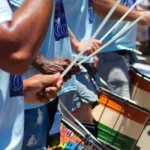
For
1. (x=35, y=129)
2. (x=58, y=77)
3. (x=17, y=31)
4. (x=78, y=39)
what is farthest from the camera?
(x=78, y=39)

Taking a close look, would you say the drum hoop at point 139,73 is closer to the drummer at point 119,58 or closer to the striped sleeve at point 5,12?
the drummer at point 119,58

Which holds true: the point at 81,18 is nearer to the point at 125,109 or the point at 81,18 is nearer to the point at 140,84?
the point at 125,109

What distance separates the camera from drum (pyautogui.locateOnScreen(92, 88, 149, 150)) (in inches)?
122

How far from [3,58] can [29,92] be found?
18.6 inches

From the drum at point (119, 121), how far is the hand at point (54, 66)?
115cm

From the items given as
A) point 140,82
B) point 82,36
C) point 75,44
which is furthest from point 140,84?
point 75,44

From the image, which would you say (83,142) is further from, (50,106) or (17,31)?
(17,31)

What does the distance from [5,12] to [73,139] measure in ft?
3.09

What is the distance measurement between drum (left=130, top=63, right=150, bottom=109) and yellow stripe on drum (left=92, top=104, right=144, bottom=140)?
22 centimetres

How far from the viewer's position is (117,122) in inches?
125

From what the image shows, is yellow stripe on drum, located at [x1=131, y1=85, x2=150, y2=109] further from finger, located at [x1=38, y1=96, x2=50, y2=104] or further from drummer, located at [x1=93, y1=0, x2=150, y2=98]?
finger, located at [x1=38, y1=96, x2=50, y2=104]

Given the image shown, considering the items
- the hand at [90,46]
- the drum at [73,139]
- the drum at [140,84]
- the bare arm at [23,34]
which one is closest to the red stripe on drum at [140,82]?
the drum at [140,84]

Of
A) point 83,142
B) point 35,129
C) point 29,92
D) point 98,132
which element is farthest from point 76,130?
point 98,132

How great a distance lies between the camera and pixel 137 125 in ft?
10.4
